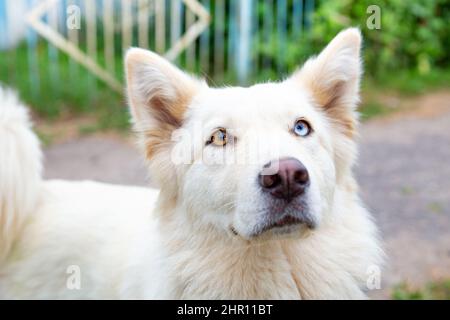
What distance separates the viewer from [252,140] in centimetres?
266

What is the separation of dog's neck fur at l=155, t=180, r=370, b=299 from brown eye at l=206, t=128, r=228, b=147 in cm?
41

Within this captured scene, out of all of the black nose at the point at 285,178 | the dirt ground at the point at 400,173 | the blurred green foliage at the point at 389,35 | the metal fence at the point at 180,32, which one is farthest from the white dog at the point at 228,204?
the blurred green foliage at the point at 389,35

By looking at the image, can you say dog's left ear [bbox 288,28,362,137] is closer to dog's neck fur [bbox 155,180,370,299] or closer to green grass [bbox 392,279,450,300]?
dog's neck fur [bbox 155,180,370,299]

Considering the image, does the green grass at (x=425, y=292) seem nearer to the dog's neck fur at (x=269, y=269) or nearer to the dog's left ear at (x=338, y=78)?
the dog's neck fur at (x=269, y=269)

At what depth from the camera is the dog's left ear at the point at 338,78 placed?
306cm

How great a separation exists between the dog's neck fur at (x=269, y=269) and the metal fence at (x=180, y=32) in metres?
6.69

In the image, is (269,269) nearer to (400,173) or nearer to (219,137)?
(219,137)

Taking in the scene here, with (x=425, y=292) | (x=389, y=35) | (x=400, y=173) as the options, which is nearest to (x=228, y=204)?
(x=425, y=292)

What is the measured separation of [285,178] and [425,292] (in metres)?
2.19

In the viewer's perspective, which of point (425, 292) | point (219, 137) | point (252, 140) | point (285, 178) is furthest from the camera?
point (425, 292)

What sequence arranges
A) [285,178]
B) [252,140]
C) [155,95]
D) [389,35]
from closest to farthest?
[285,178]
[252,140]
[155,95]
[389,35]

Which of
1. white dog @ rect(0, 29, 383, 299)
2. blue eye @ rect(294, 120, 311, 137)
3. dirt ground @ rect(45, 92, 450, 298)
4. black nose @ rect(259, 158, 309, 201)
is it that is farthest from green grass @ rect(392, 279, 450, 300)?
black nose @ rect(259, 158, 309, 201)

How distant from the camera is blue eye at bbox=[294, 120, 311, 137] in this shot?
9.20 ft
